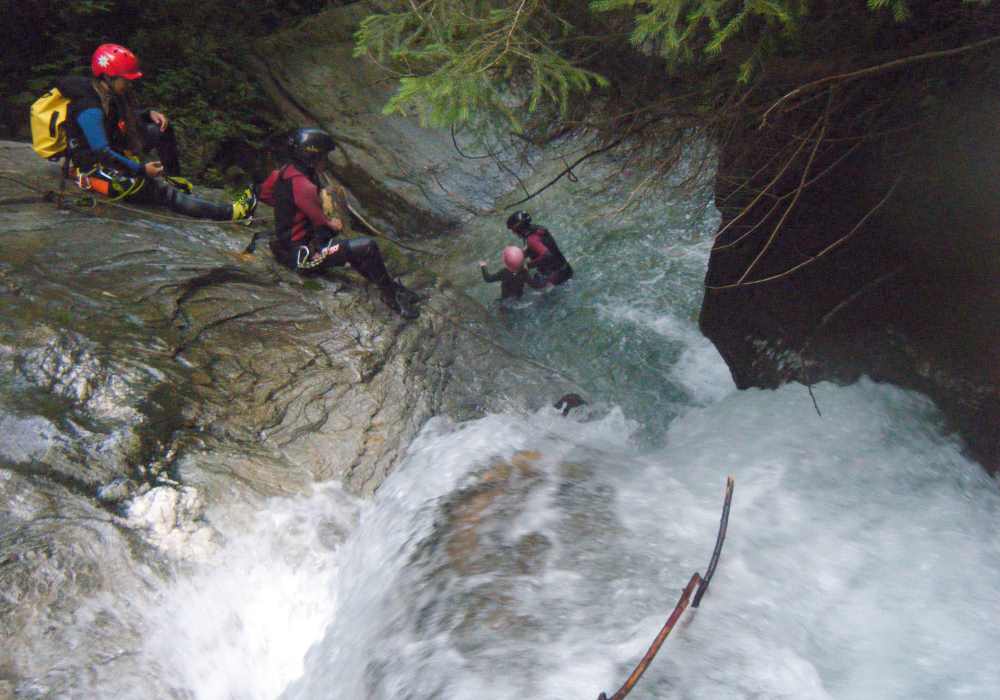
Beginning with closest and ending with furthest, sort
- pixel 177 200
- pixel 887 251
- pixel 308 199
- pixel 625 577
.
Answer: pixel 625 577
pixel 887 251
pixel 308 199
pixel 177 200

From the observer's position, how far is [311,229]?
20.1ft

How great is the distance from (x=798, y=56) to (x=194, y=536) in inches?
176

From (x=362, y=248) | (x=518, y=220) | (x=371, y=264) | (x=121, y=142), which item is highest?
(x=121, y=142)

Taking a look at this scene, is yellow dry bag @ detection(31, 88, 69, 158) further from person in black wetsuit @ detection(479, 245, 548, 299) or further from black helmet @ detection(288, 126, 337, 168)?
person in black wetsuit @ detection(479, 245, 548, 299)

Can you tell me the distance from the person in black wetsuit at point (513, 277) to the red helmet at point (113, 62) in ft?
12.3

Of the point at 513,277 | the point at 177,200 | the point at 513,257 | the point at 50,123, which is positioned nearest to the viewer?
the point at 50,123

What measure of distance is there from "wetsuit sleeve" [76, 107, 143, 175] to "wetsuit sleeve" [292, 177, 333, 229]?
65.3 inches

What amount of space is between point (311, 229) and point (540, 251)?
2.64 meters

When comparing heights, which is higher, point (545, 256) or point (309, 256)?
point (309, 256)

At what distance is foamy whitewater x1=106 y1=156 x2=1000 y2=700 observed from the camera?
2.92 m

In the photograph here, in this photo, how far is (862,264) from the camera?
189 inches

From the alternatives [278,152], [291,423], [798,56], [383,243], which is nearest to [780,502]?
[798,56]

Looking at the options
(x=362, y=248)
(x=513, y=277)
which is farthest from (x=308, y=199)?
(x=513, y=277)

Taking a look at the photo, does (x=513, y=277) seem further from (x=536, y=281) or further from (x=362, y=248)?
(x=362, y=248)
